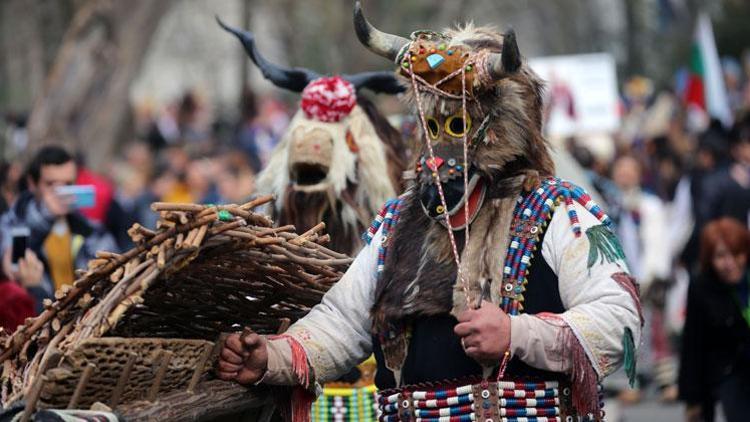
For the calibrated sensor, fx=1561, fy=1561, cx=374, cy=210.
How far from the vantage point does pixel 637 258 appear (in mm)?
13164

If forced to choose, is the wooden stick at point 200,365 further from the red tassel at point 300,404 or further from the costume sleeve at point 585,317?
the costume sleeve at point 585,317

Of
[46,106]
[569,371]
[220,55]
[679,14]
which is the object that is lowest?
[569,371]

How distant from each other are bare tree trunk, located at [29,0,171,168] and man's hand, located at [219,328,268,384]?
7.86 meters

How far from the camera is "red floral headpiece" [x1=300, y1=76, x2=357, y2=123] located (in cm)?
622

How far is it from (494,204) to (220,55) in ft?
113

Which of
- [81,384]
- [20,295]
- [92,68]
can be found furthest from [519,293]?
[92,68]

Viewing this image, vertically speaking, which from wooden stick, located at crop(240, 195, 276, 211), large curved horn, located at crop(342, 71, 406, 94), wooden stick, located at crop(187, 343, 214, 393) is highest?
large curved horn, located at crop(342, 71, 406, 94)

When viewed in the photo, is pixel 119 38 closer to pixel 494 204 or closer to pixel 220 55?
pixel 494 204

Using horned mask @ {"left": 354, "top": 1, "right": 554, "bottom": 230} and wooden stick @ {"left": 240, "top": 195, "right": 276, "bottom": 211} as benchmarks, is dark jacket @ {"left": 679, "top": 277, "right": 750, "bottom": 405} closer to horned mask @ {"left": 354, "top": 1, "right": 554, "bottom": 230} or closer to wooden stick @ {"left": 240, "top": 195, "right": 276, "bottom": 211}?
horned mask @ {"left": 354, "top": 1, "right": 554, "bottom": 230}

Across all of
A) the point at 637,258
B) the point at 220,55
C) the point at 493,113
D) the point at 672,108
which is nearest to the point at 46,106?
the point at 637,258

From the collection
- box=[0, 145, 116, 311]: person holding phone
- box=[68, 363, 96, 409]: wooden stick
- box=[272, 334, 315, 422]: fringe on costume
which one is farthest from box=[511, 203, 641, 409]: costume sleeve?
box=[0, 145, 116, 311]: person holding phone

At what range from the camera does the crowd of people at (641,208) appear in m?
8.03

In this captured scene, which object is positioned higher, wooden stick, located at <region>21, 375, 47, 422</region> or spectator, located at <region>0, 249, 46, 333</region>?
spectator, located at <region>0, 249, 46, 333</region>

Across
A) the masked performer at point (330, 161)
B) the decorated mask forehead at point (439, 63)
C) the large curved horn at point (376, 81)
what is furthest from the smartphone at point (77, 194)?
the decorated mask forehead at point (439, 63)
